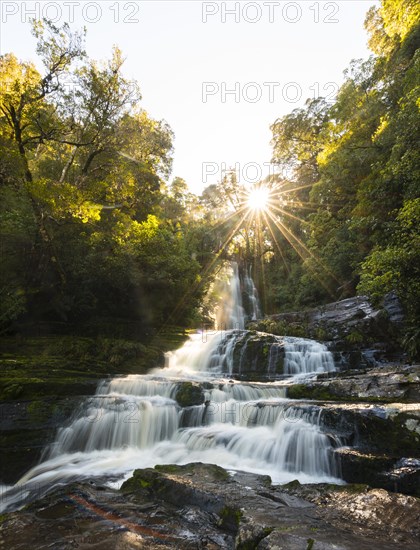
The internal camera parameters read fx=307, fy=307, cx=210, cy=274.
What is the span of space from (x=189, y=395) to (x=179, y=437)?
48.5 inches

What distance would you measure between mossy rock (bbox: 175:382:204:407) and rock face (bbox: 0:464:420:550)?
3.53 metres

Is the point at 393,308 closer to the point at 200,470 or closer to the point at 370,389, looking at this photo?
the point at 370,389

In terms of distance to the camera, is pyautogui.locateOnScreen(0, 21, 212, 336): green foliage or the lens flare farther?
the lens flare

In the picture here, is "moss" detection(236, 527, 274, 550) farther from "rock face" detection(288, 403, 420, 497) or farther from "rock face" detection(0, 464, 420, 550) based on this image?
"rock face" detection(288, 403, 420, 497)

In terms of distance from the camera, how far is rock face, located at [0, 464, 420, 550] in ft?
9.20

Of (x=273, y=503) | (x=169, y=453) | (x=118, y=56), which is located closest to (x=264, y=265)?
(x=118, y=56)

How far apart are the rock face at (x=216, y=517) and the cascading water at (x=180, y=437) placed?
1296 millimetres

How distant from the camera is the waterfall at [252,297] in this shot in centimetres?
2698

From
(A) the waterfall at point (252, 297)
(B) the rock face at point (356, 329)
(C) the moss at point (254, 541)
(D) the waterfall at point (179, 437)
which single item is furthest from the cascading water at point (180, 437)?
(A) the waterfall at point (252, 297)

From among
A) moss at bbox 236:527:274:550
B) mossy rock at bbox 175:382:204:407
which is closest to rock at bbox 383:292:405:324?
mossy rock at bbox 175:382:204:407

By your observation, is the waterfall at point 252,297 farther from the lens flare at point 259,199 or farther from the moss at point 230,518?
the moss at point 230,518

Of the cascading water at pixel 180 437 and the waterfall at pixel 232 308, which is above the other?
the waterfall at pixel 232 308

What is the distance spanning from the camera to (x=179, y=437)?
6980 millimetres

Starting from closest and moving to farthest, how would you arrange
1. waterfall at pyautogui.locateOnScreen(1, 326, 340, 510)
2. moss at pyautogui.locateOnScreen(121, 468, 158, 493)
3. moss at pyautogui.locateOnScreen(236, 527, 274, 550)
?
moss at pyautogui.locateOnScreen(236, 527, 274, 550), moss at pyautogui.locateOnScreen(121, 468, 158, 493), waterfall at pyautogui.locateOnScreen(1, 326, 340, 510)
